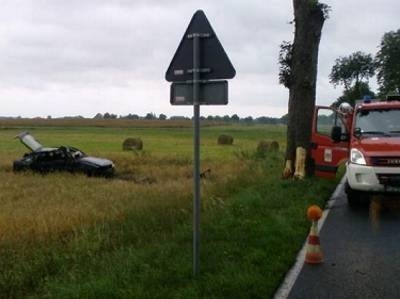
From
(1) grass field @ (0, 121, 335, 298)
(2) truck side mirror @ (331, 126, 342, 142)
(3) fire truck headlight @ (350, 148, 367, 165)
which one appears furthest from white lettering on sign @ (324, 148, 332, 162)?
(3) fire truck headlight @ (350, 148, 367, 165)

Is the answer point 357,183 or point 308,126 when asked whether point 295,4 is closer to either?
point 308,126

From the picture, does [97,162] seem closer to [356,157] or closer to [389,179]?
[356,157]

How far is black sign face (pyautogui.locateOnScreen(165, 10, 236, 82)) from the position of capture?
18.9 feet

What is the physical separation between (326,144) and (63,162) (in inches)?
532

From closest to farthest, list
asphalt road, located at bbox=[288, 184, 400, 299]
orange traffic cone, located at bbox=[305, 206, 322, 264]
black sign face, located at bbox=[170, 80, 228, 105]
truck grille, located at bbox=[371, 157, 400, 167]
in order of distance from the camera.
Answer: black sign face, located at bbox=[170, 80, 228, 105]
asphalt road, located at bbox=[288, 184, 400, 299]
orange traffic cone, located at bbox=[305, 206, 322, 264]
truck grille, located at bbox=[371, 157, 400, 167]

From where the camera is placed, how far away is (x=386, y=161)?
10641 mm

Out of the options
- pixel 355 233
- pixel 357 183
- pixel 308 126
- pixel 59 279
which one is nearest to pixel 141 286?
pixel 59 279

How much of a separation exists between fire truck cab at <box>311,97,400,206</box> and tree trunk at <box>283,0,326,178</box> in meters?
1.38

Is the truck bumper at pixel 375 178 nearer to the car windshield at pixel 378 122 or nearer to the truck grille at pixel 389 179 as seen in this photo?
the truck grille at pixel 389 179

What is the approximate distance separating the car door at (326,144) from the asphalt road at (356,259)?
2.72 metres

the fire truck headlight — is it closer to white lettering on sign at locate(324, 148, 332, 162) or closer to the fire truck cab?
the fire truck cab

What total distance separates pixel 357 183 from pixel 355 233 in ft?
7.36

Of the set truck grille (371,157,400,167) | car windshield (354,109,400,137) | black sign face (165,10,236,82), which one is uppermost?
black sign face (165,10,236,82)

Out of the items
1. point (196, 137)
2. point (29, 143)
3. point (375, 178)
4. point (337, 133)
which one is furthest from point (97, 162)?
point (196, 137)
